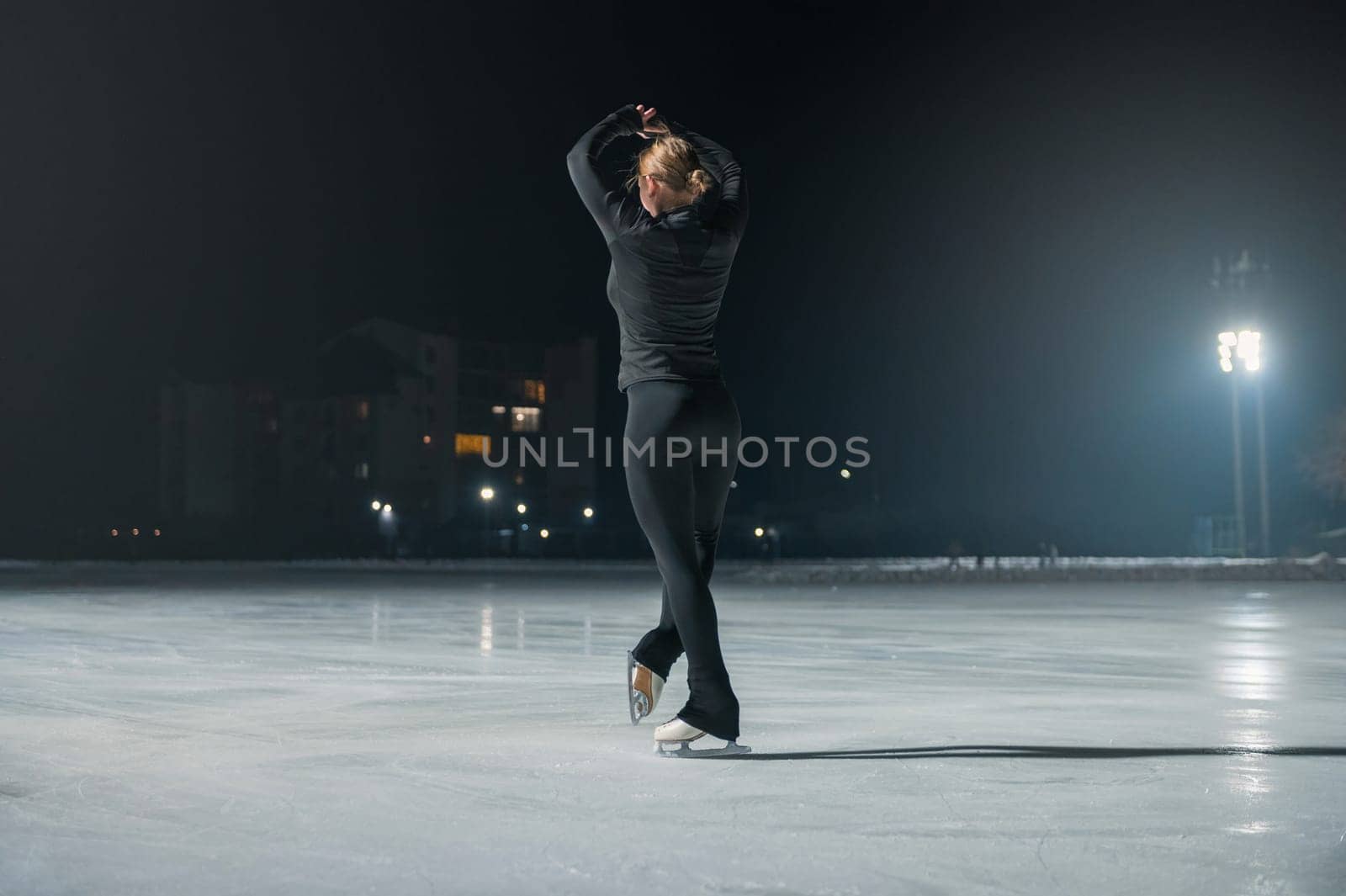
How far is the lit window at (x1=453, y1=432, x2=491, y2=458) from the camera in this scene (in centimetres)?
8588

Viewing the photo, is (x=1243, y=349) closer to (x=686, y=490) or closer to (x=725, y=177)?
(x=725, y=177)

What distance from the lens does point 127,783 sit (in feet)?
16.0

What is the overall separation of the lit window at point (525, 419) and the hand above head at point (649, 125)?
84687 millimetres

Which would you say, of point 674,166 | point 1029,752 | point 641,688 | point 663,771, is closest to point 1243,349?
point 1029,752

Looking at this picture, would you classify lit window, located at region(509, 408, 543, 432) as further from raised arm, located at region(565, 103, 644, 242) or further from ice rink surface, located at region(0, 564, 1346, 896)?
raised arm, located at region(565, 103, 644, 242)

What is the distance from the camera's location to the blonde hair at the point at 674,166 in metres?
5.35

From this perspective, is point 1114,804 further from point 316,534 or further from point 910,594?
point 316,534

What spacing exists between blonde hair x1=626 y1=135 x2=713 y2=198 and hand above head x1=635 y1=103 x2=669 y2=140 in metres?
0.02

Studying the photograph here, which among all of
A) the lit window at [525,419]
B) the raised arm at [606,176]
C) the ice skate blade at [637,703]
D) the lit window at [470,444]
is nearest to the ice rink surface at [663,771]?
the ice skate blade at [637,703]

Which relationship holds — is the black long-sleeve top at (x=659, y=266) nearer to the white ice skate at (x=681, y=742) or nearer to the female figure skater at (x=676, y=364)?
the female figure skater at (x=676, y=364)

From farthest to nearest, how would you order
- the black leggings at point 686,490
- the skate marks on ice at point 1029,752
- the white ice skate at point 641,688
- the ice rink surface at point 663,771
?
the white ice skate at point 641,688, the skate marks on ice at point 1029,752, the black leggings at point 686,490, the ice rink surface at point 663,771

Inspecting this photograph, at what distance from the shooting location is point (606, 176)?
5422 mm

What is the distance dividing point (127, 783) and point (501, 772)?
1.24 meters

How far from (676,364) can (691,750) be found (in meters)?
1.40
